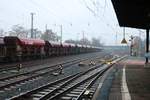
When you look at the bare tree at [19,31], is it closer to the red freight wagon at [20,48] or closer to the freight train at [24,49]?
the freight train at [24,49]

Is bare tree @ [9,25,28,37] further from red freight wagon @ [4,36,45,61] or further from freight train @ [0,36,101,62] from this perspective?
red freight wagon @ [4,36,45,61]

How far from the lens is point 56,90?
17.6 meters

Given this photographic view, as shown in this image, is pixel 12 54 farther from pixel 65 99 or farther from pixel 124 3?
pixel 65 99

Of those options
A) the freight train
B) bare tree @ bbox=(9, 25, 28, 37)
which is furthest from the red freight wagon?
bare tree @ bbox=(9, 25, 28, 37)

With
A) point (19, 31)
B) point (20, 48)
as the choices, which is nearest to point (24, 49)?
point (20, 48)

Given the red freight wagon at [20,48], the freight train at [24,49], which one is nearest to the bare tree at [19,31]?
the freight train at [24,49]

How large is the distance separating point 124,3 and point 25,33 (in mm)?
113219

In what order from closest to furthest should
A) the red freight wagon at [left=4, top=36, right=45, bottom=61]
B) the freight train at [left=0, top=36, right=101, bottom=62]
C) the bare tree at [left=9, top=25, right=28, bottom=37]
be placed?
the freight train at [left=0, top=36, right=101, bottom=62] → the red freight wagon at [left=4, top=36, right=45, bottom=61] → the bare tree at [left=9, top=25, right=28, bottom=37]

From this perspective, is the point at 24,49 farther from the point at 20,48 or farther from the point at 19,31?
the point at 19,31

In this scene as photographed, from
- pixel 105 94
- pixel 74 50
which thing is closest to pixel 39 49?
pixel 74 50

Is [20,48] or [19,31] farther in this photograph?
[19,31]

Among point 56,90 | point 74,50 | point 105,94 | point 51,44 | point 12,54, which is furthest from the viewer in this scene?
point 74,50

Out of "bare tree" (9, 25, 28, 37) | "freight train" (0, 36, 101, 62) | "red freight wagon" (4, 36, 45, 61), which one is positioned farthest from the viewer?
"bare tree" (9, 25, 28, 37)

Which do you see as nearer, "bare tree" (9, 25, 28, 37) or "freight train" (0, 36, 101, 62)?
"freight train" (0, 36, 101, 62)
